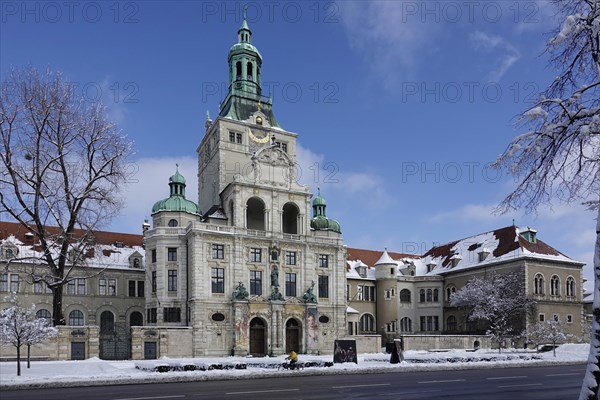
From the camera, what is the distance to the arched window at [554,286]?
5738cm

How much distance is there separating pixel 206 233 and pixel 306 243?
1098 centimetres

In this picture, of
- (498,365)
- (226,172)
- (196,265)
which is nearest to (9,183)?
(196,265)

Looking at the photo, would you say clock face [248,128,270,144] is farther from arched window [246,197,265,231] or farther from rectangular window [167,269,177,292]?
rectangular window [167,269,177,292]

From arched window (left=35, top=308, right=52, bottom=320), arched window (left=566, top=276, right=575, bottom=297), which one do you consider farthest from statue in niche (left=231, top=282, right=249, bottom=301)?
arched window (left=566, top=276, right=575, bottom=297)

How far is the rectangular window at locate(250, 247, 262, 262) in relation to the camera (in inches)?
2089

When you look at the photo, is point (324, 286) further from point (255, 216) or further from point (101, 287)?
point (101, 287)

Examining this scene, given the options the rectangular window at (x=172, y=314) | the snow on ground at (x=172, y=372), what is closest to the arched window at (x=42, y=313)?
the rectangular window at (x=172, y=314)

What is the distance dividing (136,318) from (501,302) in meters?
39.3

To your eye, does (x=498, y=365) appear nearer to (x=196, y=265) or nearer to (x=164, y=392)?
(x=164, y=392)

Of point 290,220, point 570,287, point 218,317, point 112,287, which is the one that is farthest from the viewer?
point 290,220

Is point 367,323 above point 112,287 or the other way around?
the other way around

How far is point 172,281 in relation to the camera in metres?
51.6

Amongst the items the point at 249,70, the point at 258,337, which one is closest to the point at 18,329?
the point at 258,337

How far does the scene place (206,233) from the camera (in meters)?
50.6
